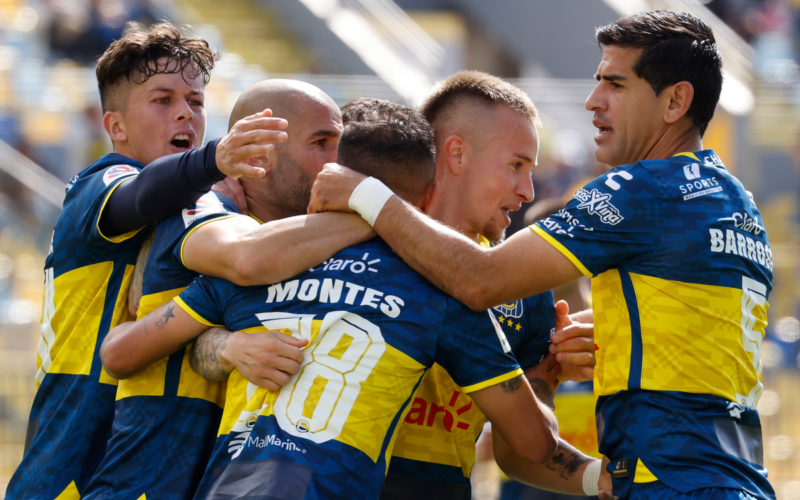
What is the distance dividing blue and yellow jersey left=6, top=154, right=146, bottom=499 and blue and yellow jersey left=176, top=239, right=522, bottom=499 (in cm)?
79

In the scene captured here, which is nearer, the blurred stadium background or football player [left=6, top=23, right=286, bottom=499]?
football player [left=6, top=23, right=286, bottom=499]

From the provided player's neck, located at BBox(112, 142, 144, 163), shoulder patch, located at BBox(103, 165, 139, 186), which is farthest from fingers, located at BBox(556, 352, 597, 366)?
player's neck, located at BBox(112, 142, 144, 163)

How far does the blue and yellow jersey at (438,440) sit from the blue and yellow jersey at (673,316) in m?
0.60

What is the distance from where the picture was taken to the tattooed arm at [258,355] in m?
2.52

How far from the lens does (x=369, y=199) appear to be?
271 centimetres

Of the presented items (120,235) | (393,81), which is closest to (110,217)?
(120,235)

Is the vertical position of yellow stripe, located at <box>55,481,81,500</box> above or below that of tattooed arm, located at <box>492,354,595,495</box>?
below

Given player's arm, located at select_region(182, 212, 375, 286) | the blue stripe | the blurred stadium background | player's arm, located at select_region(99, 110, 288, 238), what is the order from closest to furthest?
player's arm, located at select_region(182, 212, 375, 286), the blue stripe, player's arm, located at select_region(99, 110, 288, 238), the blurred stadium background

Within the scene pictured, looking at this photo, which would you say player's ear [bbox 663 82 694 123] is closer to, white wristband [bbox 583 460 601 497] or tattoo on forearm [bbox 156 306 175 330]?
white wristband [bbox 583 460 601 497]

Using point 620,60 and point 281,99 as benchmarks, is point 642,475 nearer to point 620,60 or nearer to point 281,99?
point 620,60

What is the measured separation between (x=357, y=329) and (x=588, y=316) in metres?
1.46

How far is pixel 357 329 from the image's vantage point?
2.53 m

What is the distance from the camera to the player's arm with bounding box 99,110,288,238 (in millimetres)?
2807

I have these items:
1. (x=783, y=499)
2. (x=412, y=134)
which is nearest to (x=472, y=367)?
(x=412, y=134)
